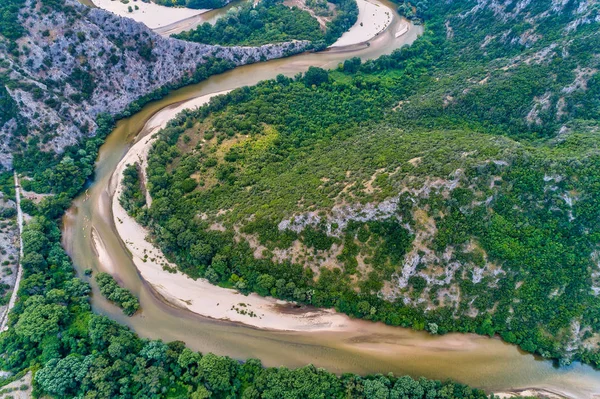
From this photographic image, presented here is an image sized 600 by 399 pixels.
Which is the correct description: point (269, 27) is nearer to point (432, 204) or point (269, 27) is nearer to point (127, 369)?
point (432, 204)

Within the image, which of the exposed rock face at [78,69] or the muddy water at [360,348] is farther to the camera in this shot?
the exposed rock face at [78,69]

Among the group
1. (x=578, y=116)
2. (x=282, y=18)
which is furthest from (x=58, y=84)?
(x=578, y=116)

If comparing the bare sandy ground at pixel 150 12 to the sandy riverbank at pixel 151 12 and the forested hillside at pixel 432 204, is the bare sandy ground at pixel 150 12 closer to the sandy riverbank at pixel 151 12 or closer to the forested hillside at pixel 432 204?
the sandy riverbank at pixel 151 12

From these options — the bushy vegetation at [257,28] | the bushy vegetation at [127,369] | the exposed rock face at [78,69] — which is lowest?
the bushy vegetation at [127,369]

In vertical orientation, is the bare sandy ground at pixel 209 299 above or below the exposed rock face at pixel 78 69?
below

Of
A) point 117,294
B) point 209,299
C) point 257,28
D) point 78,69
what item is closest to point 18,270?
point 117,294

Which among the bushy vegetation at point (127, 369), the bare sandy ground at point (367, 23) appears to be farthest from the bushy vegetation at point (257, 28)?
the bushy vegetation at point (127, 369)
